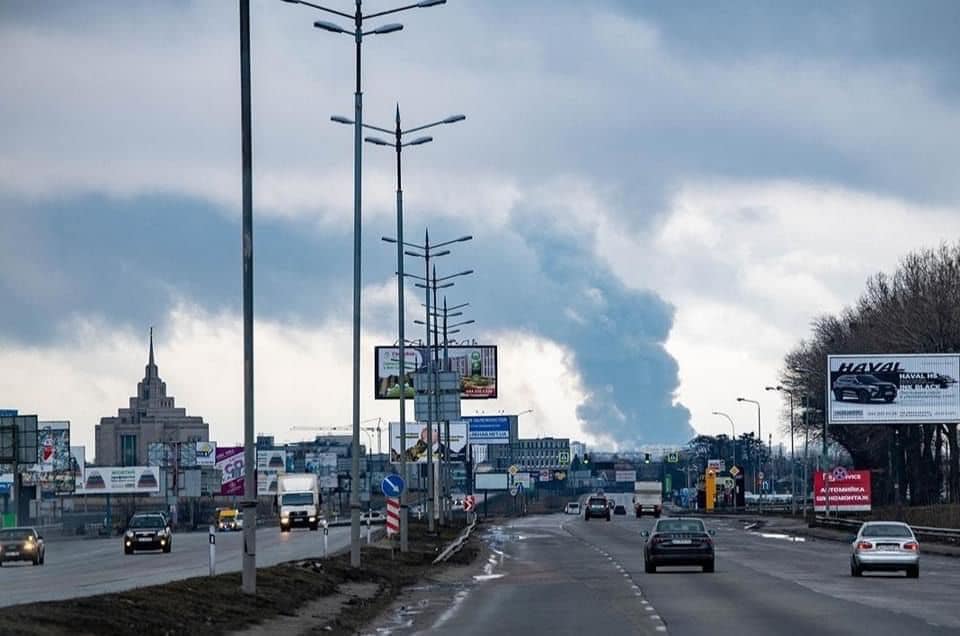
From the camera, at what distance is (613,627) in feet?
95.1

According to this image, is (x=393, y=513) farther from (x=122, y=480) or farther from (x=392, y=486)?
(x=122, y=480)

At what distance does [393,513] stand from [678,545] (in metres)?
10.7

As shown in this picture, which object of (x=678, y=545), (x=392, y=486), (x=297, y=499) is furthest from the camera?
(x=297, y=499)

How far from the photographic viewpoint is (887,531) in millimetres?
49656

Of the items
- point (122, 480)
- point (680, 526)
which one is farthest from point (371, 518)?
point (680, 526)

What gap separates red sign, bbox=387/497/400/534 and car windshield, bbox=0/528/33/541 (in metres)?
15.6

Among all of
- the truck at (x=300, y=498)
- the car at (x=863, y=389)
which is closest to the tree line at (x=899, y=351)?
the car at (x=863, y=389)

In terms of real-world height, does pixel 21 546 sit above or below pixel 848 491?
below

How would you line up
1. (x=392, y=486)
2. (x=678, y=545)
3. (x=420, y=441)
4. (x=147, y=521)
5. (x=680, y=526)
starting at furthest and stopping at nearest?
(x=420, y=441)
(x=147, y=521)
(x=392, y=486)
(x=680, y=526)
(x=678, y=545)

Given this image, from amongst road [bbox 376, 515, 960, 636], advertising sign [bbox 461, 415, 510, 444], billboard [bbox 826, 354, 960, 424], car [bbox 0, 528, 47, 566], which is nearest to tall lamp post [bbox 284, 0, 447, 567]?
road [bbox 376, 515, 960, 636]

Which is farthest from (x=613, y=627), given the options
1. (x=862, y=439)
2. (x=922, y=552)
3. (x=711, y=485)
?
(x=711, y=485)

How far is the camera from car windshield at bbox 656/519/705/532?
5266 cm

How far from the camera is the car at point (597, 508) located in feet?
456

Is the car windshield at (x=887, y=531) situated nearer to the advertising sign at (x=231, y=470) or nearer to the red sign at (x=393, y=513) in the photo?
the red sign at (x=393, y=513)
